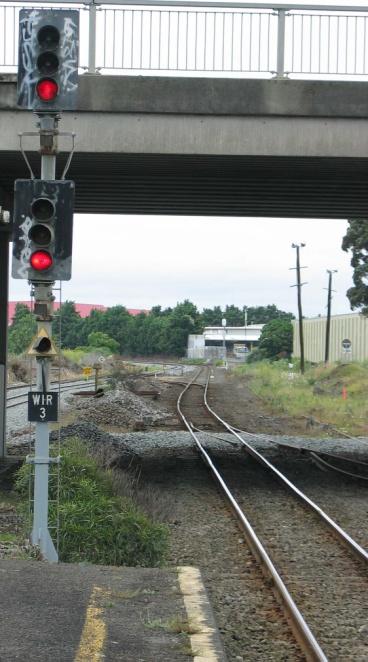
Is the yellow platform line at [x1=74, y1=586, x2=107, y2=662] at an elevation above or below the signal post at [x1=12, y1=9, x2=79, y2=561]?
below

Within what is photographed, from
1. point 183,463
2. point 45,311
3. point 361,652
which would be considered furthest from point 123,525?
point 183,463

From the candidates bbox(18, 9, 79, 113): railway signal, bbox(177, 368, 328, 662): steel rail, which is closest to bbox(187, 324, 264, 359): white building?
bbox(177, 368, 328, 662): steel rail

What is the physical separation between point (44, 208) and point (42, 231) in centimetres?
22

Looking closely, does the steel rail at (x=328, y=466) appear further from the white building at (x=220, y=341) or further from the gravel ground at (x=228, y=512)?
the white building at (x=220, y=341)

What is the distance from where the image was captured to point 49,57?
8.05 m

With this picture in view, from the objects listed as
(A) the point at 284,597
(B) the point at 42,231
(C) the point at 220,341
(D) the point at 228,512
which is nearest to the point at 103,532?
(A) the point at 284,597

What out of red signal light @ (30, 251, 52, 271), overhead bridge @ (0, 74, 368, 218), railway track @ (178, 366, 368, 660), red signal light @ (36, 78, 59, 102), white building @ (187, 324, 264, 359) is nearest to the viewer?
railway track @ (178, 366, 368, 660)

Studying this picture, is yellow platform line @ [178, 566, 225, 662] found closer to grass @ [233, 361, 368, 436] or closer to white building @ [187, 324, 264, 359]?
grass @ [233, 361, 368, 436]

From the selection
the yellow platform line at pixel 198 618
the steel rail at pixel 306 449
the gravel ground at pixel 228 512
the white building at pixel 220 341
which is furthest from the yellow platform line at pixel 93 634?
the white building at pixel 220 341

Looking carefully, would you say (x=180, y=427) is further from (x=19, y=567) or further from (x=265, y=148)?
(x=19, y=567)

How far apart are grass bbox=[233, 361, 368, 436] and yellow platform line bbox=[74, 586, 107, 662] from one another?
23664mm

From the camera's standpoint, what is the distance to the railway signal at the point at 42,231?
800 centimetres

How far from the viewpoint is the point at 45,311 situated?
8172 mm

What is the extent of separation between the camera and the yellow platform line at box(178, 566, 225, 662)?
560 centimetres
